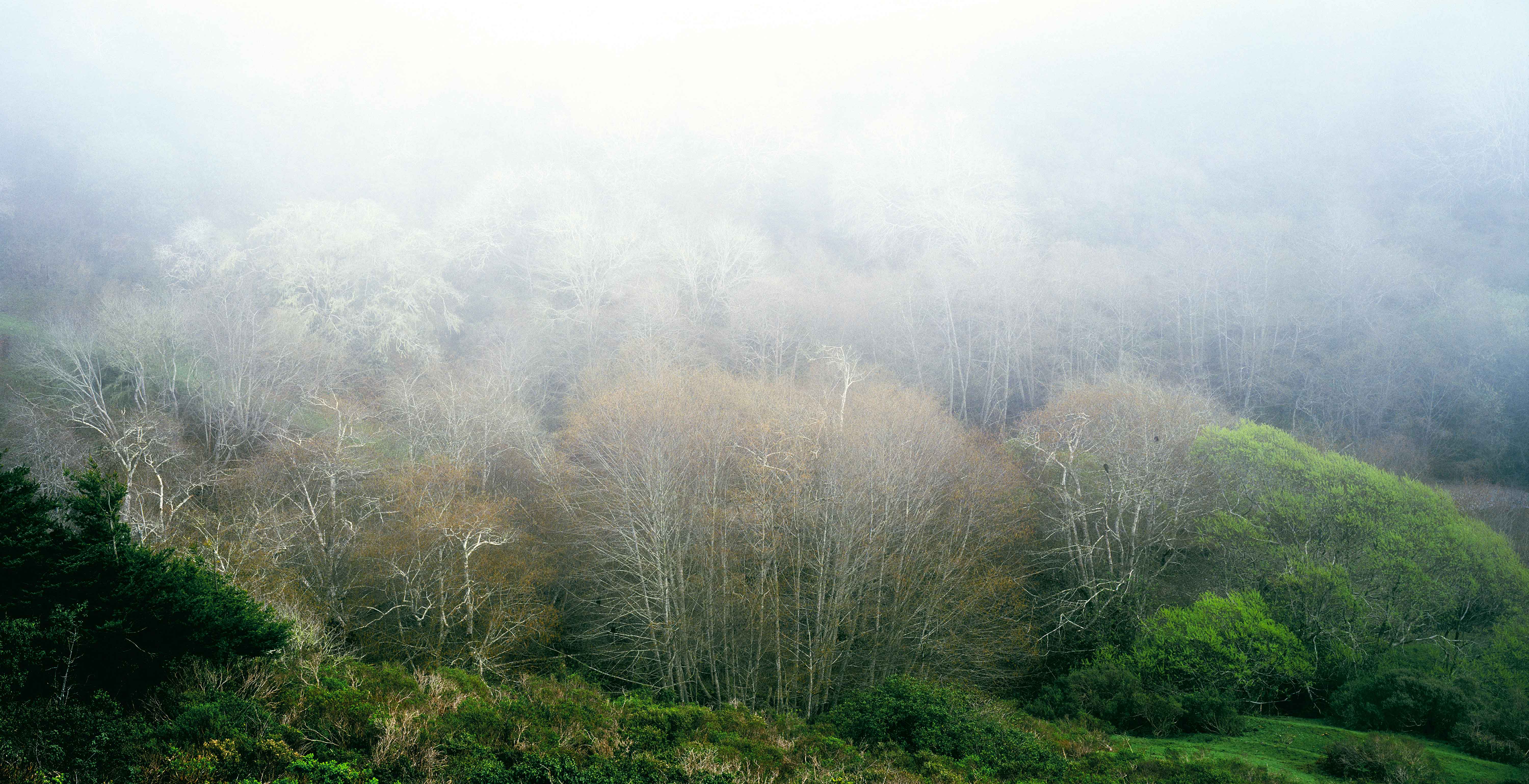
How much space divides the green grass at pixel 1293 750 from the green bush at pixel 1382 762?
350 mm

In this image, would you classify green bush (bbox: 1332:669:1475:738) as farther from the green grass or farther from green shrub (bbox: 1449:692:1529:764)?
the green grass

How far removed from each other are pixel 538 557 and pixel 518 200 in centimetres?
3405

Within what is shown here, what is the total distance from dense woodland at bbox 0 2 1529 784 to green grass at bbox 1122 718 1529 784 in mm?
692

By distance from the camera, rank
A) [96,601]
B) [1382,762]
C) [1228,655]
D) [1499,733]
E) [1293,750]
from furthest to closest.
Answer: [1228,655]
[1293,750]
[1499,733]
[1382,762]
[96,601]

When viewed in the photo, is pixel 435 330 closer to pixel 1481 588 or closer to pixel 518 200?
pixel 518 200

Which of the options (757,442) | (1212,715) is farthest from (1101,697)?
(757,442)

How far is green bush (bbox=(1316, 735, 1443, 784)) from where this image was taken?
49.8ft

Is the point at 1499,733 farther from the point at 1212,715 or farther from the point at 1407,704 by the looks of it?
the point at 1212,715

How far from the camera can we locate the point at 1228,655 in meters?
22.8

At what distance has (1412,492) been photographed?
84.8 ft

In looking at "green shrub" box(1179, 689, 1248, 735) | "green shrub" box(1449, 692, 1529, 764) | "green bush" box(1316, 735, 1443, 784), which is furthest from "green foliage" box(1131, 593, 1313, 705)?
"green bush" box(1316, 735, 1443, 784)

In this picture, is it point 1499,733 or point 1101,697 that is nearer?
point 1499,733

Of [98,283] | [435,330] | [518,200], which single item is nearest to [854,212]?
[518,200]

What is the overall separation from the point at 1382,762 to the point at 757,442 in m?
19.6
